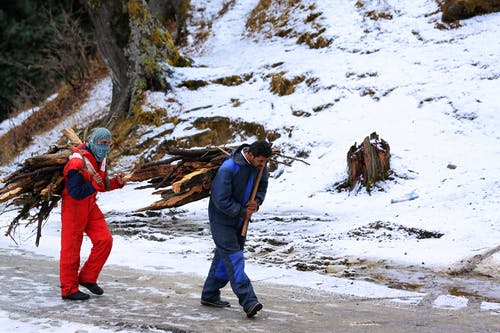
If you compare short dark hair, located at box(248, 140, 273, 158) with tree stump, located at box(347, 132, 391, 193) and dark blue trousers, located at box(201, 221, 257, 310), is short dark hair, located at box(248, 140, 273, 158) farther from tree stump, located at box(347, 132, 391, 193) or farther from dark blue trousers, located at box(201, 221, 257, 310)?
tree stump, located at box(347, 132, 391, 193)

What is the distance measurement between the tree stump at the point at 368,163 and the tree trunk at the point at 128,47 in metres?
Result: 7.06

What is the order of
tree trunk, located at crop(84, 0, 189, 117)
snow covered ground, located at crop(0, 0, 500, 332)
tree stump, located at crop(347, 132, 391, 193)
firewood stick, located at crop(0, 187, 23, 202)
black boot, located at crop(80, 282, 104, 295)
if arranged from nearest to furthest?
1. black boot, located at crop(80, 282, 104, 295)
2. firewood stick, located at crop(0, 187, 23, 202)
3. snow covered ground, located at crop(0, 0, 500, 332)
4. tree stump, located at crop(347, 132, 391, 193)
5. tree trunk, located at crop(84, 0, 189, 117)

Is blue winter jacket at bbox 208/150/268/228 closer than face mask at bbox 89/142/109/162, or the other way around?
blue winter jacket at bbox 208/150/268/228

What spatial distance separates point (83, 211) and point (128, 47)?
11124mm

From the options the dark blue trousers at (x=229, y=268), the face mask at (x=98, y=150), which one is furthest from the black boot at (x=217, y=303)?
the face mask at (x=98, y=150)

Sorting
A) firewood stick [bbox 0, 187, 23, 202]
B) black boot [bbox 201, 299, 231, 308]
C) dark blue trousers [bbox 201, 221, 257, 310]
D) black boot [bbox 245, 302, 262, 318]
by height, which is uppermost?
firewood stick [bbox 0, 187, 23, 202]

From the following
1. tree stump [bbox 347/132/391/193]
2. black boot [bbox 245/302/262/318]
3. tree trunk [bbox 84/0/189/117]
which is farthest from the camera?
tree trunk [bbox 84/0/189/117]

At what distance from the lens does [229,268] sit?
19.4 feet

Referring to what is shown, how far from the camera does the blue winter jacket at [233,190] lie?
19.2ft

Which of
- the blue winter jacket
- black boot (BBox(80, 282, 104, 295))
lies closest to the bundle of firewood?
black boot (BBox(80, 282, 104, 295))

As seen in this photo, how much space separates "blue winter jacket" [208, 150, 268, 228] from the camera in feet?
19.2

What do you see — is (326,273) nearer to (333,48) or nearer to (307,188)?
(307,188)

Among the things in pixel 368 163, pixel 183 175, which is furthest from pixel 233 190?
pixel 368 163

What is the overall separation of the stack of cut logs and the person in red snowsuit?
1.06 feet
